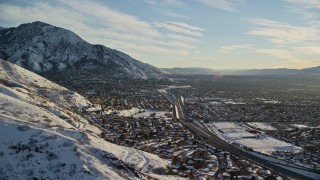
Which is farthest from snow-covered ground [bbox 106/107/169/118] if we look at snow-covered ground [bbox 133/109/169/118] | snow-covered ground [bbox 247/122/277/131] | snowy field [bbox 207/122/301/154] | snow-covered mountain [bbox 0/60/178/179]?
snow-covered mountain [bbox 0/60/178/179]

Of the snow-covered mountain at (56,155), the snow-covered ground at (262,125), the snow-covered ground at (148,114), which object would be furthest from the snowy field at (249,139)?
the snow-covered mountain at (56,155)

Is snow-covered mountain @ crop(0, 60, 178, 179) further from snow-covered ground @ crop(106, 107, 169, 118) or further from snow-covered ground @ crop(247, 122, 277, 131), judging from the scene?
snow-covered ground @ crop(247, 122, 277, 131)

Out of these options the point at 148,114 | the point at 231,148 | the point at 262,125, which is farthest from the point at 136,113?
the point at 231,148

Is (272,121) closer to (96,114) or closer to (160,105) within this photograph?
(160,105)

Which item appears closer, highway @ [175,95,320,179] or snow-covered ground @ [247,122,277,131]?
highway @ [175,95,320,179]

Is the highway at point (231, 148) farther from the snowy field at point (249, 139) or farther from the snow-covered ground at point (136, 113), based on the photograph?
the snow-covered ground at point (136, 113)

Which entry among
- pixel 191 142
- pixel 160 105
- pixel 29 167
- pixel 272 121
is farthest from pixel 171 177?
pixel 160 105

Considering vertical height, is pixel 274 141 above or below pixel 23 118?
below

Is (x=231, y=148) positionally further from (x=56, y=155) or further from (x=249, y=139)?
(x=56, y=155)

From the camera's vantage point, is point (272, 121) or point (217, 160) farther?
point (272, 121)
